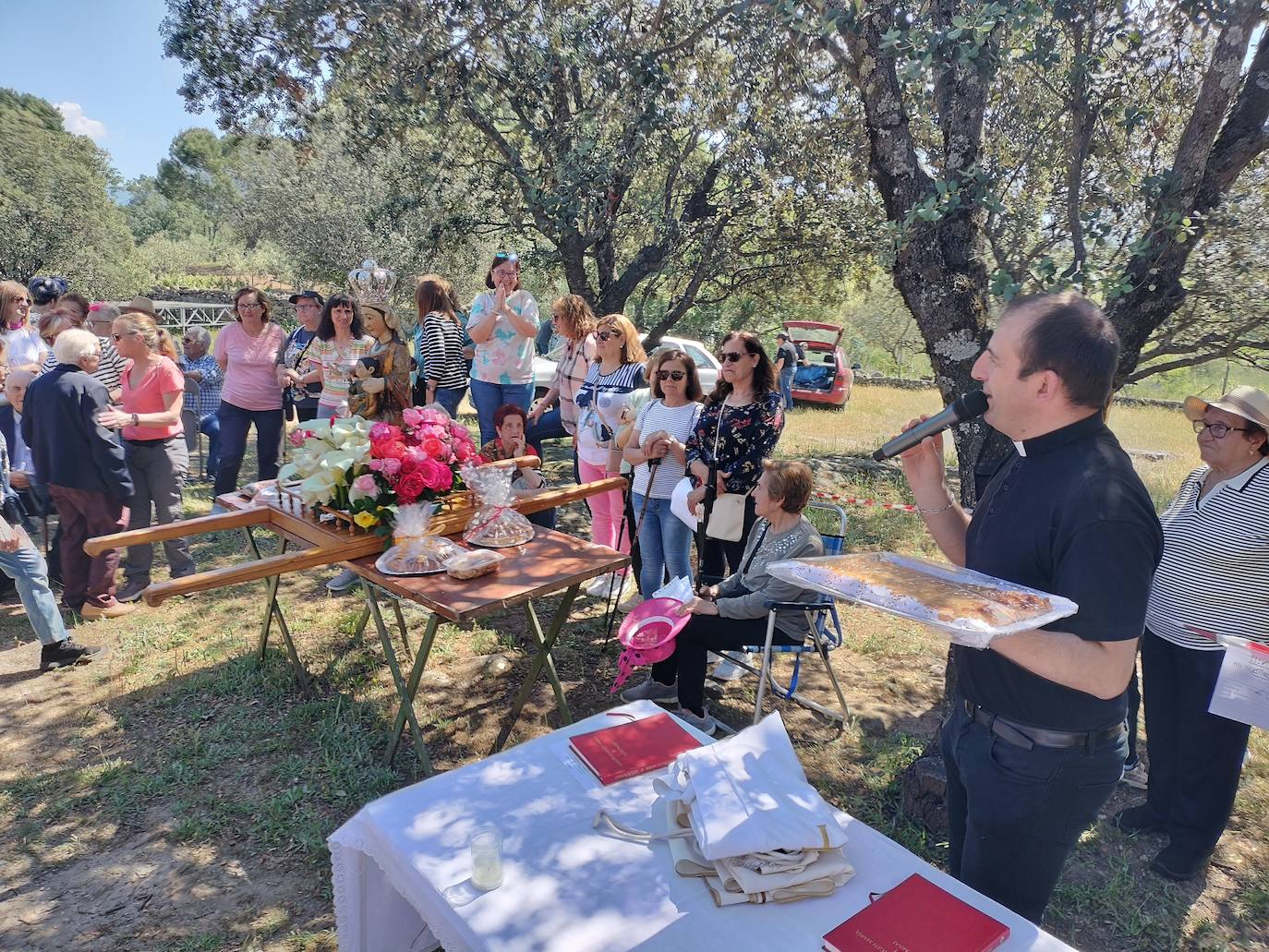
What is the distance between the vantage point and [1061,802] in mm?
1761

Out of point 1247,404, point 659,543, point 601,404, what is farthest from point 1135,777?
point 601,404

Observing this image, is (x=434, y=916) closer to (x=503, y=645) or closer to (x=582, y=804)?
(x=582, y=804)

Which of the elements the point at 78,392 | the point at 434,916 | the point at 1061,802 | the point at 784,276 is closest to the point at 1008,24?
the point at 1061,802

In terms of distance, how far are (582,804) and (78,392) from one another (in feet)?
13.7

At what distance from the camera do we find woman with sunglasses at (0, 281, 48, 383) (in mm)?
5703

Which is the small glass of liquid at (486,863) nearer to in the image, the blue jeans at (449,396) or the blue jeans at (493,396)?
the blue jeans at (493,396)

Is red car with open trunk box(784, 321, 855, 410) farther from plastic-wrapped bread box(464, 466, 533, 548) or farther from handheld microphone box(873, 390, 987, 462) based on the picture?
handheld microphone box(873, 390, 987, 462)

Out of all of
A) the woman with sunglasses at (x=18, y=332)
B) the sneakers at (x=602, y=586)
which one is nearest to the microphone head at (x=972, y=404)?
the sneakers at (x=602, y=586)

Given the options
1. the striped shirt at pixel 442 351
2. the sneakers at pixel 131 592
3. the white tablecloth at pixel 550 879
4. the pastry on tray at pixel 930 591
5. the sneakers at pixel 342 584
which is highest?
the striped shirt at pixel 442 351

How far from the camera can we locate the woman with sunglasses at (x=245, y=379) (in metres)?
5.97

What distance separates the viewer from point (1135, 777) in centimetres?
373

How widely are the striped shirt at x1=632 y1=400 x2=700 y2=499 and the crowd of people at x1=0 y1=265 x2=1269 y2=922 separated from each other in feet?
0.05

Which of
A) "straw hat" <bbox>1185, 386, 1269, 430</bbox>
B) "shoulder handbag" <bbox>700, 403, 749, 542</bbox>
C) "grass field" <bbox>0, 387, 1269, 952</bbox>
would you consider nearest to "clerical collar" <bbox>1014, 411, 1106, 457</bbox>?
"straw hat" <bbox>1185, 386, 1269, 430</bbox>

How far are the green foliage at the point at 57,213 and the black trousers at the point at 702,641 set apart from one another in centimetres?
3157
